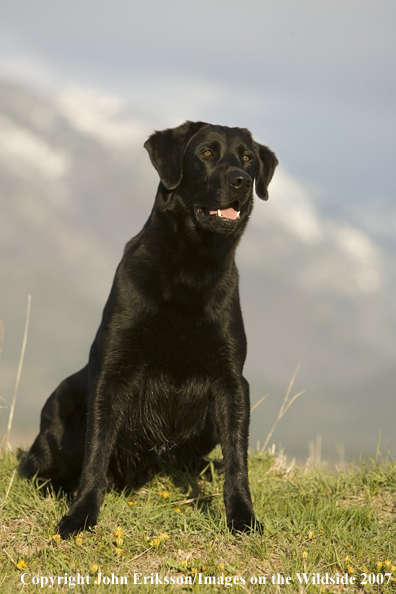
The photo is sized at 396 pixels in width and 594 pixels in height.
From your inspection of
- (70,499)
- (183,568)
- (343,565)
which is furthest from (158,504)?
(343,565)

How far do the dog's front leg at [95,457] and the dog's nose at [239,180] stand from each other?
159 centimetres

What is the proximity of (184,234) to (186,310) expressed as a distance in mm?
530

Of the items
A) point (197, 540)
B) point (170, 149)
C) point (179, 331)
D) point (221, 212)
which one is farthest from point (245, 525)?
point (170, 149)

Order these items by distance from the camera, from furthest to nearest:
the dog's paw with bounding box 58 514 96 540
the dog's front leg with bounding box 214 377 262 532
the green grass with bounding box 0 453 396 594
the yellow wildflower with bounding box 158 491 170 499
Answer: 1. the yellow wildflower with bounding box 158 491 170 499
2. the dog's front leg with bounding box 214 377 262 532
3. the dog's paw with bounding box 58 514 96 540
4. the green grass with bounding box 0 453 396 594

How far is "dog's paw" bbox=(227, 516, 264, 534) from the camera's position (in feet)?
12.5

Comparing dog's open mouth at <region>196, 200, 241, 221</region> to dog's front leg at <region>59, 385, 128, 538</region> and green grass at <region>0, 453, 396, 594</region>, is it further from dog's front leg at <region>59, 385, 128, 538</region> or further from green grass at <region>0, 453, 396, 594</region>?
green grass at <region>0, 453, 396, 594</region>

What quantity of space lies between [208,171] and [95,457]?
2060 mm

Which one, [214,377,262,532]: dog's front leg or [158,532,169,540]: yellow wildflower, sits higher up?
[214,377,262,532]: dog's front leg

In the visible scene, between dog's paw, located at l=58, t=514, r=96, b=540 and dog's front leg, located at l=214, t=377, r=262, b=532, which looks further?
dog's front leg, located at l=214, t=377, r=262, b=532

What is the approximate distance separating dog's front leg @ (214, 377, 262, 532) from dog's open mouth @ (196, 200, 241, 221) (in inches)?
44.1

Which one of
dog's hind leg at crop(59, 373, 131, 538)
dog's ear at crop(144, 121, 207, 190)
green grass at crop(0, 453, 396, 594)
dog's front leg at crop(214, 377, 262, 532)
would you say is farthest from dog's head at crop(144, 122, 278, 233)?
green grass at crop(0, 453, 396, 594)

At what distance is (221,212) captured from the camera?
4191mm

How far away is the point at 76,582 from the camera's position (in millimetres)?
3344

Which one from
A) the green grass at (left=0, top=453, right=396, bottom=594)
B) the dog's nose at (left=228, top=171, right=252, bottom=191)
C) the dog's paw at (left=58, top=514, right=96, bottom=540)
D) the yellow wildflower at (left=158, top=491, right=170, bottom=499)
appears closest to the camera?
the green grass at (left=0, top=453, right=396, bottom=594)
